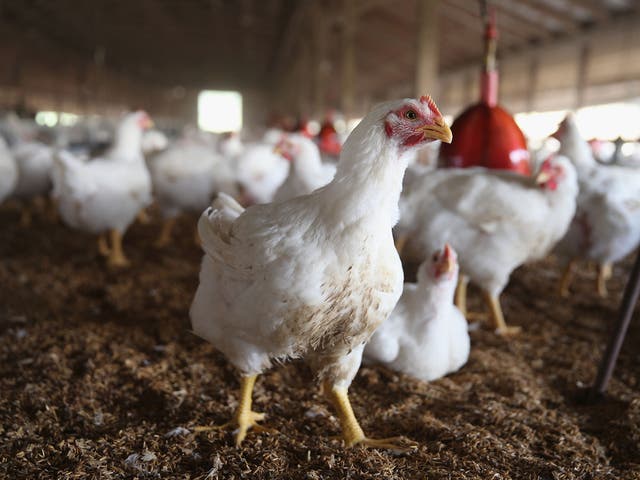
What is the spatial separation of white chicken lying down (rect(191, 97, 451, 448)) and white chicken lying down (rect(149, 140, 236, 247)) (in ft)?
11.4

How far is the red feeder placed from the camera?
3.83 m

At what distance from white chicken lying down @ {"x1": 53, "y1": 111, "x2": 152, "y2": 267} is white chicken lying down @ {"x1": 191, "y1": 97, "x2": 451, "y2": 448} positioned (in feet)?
9.24

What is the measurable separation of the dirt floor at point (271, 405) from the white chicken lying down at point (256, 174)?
1.55 meters

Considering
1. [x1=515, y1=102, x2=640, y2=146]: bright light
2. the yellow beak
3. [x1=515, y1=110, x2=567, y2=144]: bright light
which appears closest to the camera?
the yellow beak

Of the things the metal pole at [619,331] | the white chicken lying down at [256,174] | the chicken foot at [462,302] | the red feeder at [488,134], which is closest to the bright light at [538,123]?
the white chicken lying down at [256,174]

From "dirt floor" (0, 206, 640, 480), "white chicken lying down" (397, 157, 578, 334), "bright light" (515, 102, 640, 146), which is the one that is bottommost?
"dirt floor" (0, 206, 640, 480)

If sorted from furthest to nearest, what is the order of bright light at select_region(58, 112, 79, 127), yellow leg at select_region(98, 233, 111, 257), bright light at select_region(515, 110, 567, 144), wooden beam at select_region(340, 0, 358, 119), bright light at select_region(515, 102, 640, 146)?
bright light at select_region(515, 110, 567, 144)
bright light at select_region(58, 112, 79, 127)
wooden beam at select_region(340, 0, 358, 119)
bright light at select_region(515, 102, 640, 146)
yellow leg at select_region(98, 233, 111, 257)

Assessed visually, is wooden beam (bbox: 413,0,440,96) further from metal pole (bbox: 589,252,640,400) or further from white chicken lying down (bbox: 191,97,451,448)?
white chicken lying down (bbox: 191,97,451,448)

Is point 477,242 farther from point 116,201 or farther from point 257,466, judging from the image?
point 116,201

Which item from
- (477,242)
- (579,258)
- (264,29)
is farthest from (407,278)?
(264,29)

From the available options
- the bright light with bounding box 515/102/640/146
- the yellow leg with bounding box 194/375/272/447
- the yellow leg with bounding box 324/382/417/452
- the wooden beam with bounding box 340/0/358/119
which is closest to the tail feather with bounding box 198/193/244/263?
the yellow leg with bounding box 194/375/272/447

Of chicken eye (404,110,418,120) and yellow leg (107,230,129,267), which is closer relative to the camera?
chicken eye (404,110,418,120)

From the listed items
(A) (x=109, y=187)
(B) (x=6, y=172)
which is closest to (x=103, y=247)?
(A) (x=109, y=187)

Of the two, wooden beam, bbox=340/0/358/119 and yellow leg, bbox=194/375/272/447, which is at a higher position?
wooden beam, bbox=340/0/358/119
